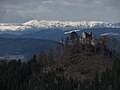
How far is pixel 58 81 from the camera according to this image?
197 metres

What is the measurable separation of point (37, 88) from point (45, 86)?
495 cm

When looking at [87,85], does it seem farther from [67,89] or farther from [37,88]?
[37,88]

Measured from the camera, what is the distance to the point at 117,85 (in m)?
174

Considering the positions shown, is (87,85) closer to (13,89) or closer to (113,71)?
(113,71)

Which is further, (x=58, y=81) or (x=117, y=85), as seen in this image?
(x=58, y=81)

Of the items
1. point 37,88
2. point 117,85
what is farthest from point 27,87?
point 117,85

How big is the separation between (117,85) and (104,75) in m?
20.0

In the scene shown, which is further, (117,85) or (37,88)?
(37,88)

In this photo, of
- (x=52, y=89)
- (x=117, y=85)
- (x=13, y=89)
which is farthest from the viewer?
(x=13, y=89)

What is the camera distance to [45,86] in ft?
637

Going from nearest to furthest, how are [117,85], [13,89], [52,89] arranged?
[117,85]
[52,89]
[13,89]

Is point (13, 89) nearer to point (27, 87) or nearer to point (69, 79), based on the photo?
point (27, 87)

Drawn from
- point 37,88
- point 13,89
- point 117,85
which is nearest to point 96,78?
point 117,85

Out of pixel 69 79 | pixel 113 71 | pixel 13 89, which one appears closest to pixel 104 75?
pixel 113 71
